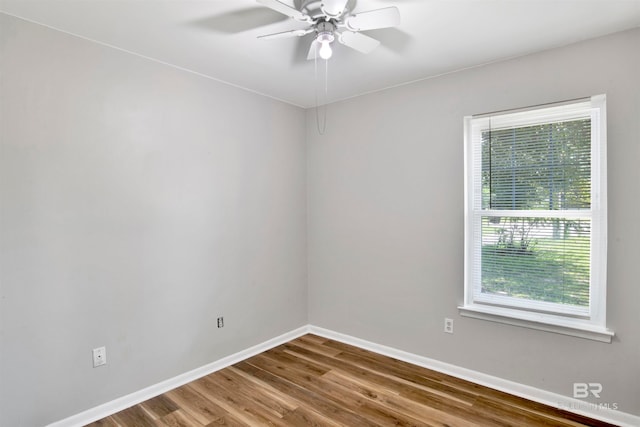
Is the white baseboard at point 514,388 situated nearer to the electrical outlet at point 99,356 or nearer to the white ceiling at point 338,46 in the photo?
the electrical outlet at point 99,356

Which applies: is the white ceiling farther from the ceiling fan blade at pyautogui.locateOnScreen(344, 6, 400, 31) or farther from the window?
the window

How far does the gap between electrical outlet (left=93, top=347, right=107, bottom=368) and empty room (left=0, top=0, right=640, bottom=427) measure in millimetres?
13

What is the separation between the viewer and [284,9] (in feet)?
5.60

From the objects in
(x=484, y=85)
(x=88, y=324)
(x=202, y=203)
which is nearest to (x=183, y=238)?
(x=202, y=203)

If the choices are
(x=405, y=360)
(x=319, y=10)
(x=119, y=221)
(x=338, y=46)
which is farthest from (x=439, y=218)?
(x=119, y=221)

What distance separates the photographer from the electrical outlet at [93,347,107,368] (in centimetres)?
235

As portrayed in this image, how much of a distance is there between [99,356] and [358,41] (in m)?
2.62

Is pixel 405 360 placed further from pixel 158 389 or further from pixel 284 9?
pixel 284 9

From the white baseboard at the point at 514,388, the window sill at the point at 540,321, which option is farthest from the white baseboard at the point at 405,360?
the window sill at the point at 540,321

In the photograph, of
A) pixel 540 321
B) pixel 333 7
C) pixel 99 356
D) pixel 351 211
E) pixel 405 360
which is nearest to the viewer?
pixel 333 7

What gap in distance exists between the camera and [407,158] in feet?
10.4

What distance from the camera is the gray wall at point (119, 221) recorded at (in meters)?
2.06

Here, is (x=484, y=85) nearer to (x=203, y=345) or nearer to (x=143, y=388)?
(x=203, y=345)

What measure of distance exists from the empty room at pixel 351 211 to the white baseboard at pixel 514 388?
14 mm
